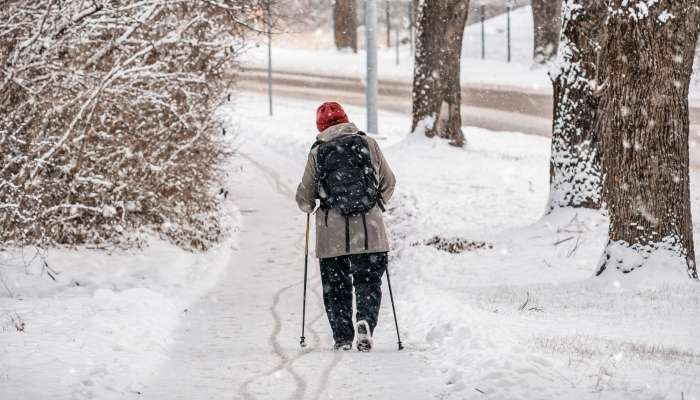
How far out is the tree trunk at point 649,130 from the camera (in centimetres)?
921

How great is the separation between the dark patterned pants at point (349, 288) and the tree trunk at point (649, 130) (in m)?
2.99

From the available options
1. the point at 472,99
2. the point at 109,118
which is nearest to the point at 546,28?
the point at 472,99

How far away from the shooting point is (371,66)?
2044cm

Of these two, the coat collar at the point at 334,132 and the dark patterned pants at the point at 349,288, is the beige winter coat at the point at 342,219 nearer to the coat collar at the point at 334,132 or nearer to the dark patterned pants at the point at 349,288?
the coat collar at the point at 334,132

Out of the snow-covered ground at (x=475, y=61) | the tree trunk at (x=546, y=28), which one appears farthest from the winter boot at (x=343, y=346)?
the tree trunk at (x=546, y=28)

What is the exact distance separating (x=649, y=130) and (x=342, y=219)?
136 inches

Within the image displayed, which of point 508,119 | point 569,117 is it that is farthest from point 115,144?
point 508,119

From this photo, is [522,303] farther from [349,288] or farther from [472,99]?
[472,99]

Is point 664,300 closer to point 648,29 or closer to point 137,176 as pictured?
point 648,29

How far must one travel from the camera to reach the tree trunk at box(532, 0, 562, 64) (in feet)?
113

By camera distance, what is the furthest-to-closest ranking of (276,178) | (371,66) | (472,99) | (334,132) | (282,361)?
(472,99)
(371,66)
(276,178)
(334,132)
(282,361)

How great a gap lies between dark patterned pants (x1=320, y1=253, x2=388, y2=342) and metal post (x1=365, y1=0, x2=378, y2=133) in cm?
1245

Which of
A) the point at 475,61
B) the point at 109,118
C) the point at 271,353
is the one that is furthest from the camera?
the point at 475,61

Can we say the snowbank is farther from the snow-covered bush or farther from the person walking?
the person walking
